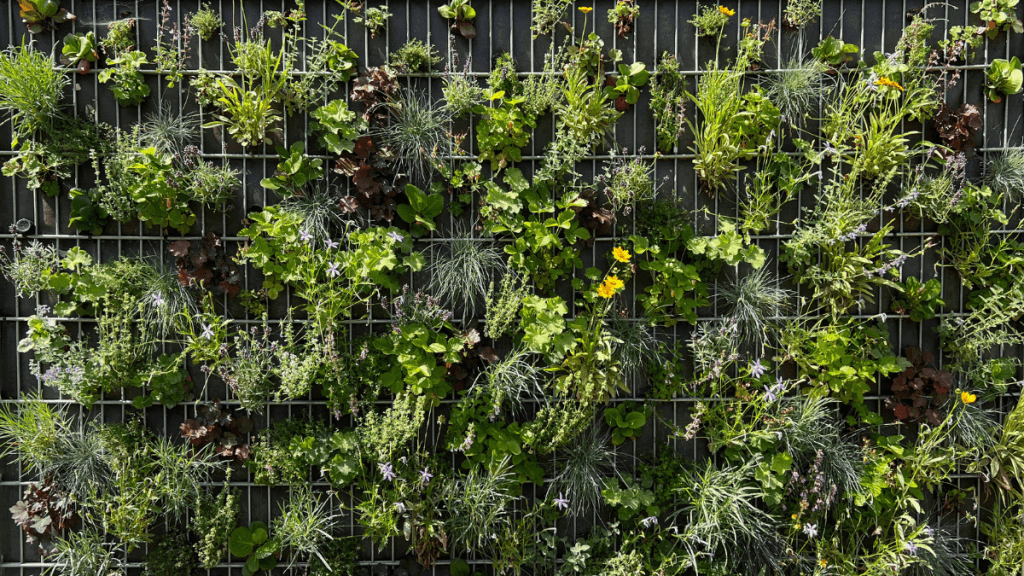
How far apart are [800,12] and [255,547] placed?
3682mm

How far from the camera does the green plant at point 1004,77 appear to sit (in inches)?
Result: 116

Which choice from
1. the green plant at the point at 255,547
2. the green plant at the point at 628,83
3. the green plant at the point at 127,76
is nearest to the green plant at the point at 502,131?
the green plant at the point at 628,83

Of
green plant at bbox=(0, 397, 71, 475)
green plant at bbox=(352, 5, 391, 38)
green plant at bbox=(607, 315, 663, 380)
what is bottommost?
green plant at bbox=(0, 397, 71, 475)

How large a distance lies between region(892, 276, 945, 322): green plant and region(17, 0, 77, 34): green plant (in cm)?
423

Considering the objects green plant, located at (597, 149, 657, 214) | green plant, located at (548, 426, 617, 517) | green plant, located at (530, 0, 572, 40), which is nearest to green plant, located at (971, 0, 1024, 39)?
green plant, located at (597, 149, 657, 214)

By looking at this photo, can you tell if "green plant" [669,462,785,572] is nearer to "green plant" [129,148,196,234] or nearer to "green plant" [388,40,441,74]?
"green plant" [388,40,441,74]

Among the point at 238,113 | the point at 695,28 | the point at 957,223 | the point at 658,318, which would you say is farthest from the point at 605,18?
the point at 957,223

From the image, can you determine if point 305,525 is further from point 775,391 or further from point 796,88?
point 796,88

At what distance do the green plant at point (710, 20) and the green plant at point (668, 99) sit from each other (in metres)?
0.19

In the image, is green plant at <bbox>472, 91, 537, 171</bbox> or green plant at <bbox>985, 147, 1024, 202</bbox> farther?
green plant at <bbox>985, 147, 1024, 202</bbox>

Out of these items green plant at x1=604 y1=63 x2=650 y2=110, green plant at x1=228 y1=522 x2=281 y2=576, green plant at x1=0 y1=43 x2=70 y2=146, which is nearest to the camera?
green plant at x1=0 y1=43 x2=70 y2=146

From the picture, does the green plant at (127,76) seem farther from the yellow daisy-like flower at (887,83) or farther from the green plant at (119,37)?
the yellow daisy-like flower at (887,83)

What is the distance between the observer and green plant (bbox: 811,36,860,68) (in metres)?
2.90

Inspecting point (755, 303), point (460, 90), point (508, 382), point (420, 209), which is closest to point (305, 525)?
point (508, 382)
